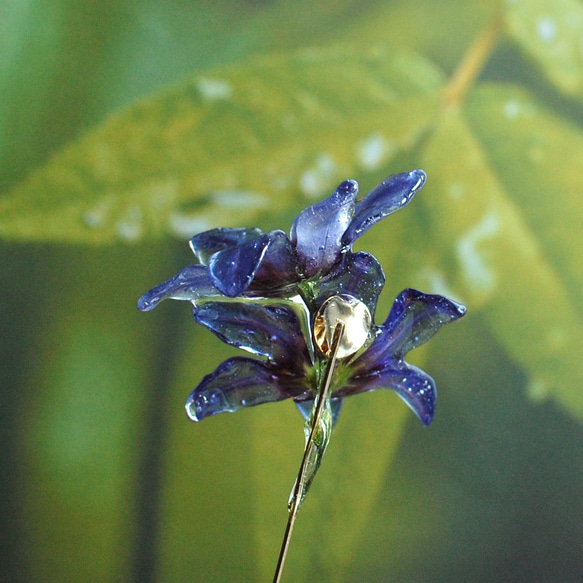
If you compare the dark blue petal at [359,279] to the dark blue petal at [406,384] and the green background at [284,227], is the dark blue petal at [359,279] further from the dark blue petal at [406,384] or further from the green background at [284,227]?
the green background at [284,227]

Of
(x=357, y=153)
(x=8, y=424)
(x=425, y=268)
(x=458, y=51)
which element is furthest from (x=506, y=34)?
(x=8, y=424)

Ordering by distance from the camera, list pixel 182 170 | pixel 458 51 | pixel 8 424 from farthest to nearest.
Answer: pixel 458 51 < pixel 182 170 < pixel 8 424

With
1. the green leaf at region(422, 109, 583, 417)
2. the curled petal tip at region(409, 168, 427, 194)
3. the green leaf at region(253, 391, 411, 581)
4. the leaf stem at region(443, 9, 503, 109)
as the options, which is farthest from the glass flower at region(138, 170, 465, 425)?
the leaf stem at region(443, 9, 503, 109)

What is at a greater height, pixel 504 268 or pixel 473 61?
pixel 473 61

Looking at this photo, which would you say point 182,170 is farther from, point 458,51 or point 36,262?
point 458,51

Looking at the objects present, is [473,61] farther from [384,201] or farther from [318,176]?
[384,201]

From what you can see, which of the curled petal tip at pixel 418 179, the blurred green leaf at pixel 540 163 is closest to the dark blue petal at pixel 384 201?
the curled petal tip at pixel 418 179

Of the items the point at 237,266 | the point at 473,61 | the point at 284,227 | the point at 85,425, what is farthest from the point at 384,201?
the point at 473,61
